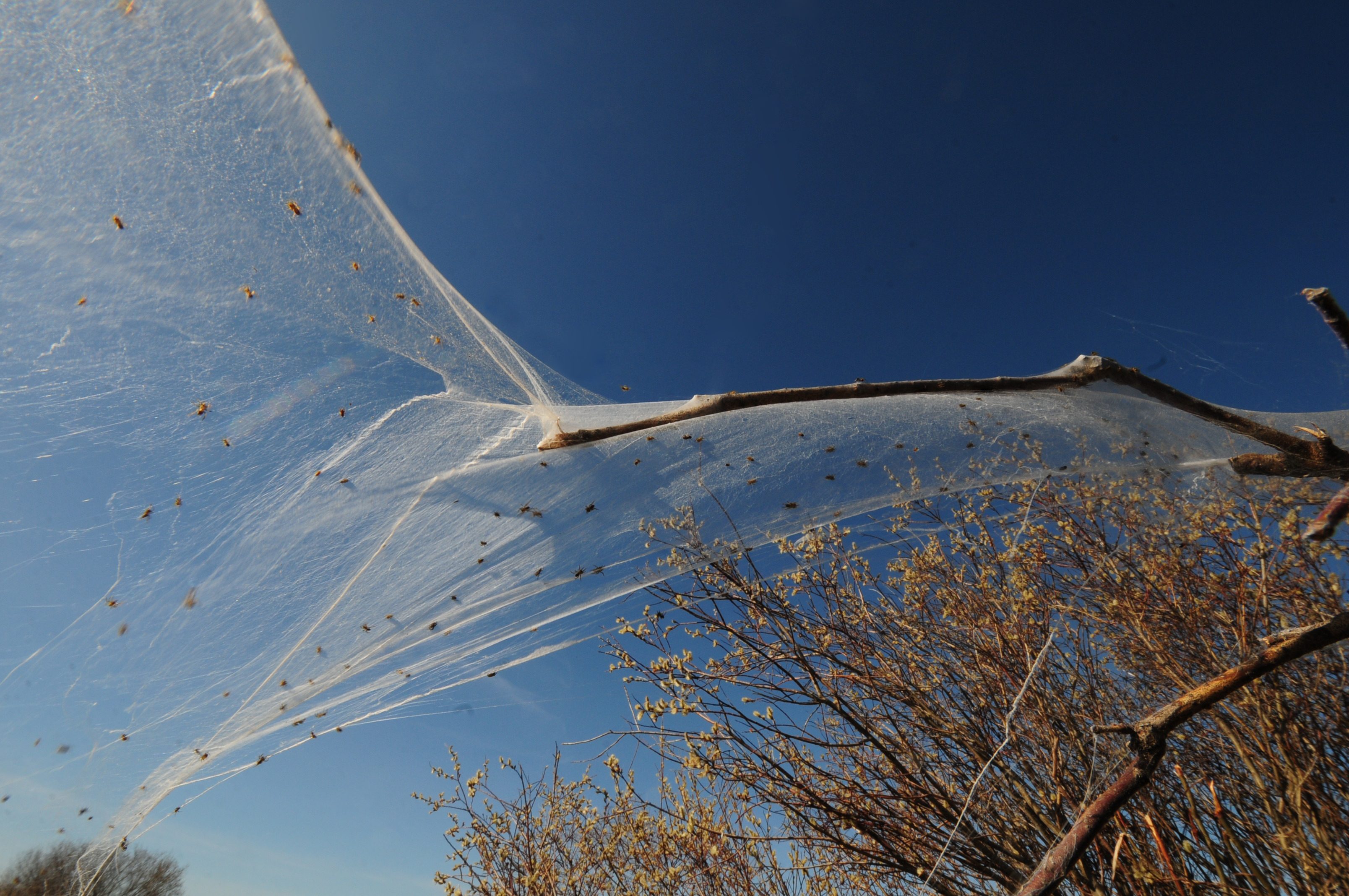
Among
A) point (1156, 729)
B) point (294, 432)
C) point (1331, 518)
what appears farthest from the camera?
point (294, 432)

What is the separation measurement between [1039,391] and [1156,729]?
1.90 m

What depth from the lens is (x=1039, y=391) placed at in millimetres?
2561

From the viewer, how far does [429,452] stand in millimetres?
2701

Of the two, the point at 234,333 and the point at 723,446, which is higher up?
the point at 234,333

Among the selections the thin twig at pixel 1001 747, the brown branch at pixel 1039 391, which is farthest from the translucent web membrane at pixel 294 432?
the thin twig at pixel 1001 747

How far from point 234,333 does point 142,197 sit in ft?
1.68

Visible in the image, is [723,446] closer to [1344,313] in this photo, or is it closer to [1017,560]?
[1017,560]

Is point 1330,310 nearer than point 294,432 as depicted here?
Yes

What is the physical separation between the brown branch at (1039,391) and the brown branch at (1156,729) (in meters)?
1.34

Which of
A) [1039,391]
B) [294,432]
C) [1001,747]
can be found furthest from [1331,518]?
[294,432]

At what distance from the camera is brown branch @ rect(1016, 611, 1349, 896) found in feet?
3.03

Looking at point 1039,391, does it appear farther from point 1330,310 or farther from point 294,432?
point 294,432

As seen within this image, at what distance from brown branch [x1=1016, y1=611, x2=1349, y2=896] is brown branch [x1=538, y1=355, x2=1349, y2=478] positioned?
1.34 metres

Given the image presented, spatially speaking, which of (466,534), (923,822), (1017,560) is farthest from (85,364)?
(1017,560)
